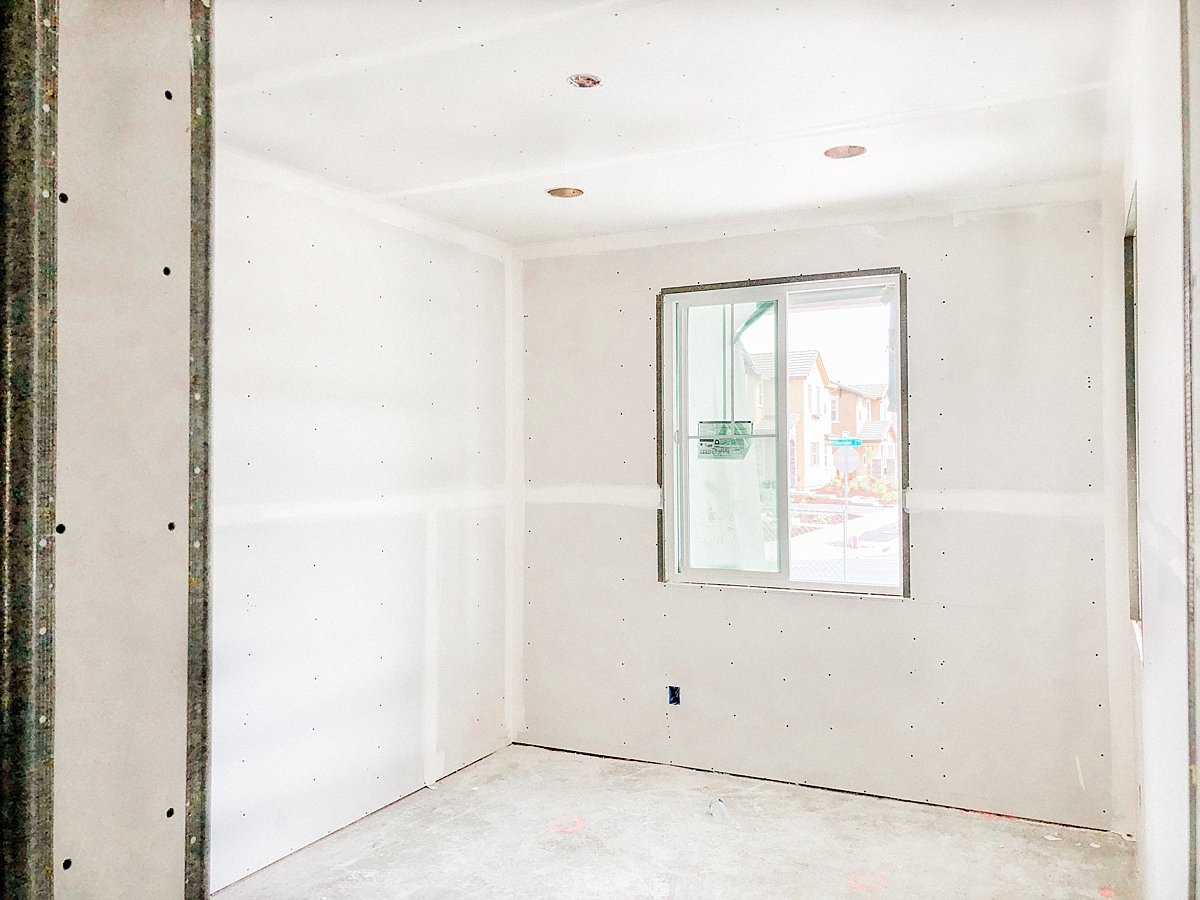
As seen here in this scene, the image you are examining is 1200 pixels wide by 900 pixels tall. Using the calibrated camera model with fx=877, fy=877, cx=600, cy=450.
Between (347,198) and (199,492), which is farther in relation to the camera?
(347,198)

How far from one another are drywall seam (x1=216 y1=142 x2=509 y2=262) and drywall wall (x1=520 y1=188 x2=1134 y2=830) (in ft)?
1.86

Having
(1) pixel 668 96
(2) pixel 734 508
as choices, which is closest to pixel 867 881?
(2) pixel 734 508

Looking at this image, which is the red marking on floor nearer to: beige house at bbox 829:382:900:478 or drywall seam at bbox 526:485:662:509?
beige house at bbox 829:382:900:478

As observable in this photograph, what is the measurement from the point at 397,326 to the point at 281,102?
133 cm

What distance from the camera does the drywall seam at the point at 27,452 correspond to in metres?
0.90

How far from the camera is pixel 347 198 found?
3699 millimetres

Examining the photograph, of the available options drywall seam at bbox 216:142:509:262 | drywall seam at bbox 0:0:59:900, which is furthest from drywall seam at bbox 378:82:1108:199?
drywall seam at bbox 0:0:59:900

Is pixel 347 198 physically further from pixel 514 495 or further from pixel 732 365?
pixel 732 365

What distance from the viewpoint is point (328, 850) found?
3408 mm

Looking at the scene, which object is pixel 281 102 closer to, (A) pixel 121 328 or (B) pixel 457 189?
(B) pixel 457 189

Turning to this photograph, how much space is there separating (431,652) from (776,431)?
1.96 metres

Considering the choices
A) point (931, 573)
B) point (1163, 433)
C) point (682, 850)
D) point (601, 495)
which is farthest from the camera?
point (601, 495)

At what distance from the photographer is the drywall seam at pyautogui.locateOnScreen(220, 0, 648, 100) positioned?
2178 millimetres

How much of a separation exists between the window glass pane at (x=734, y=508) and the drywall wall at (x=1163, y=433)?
1947 mm
